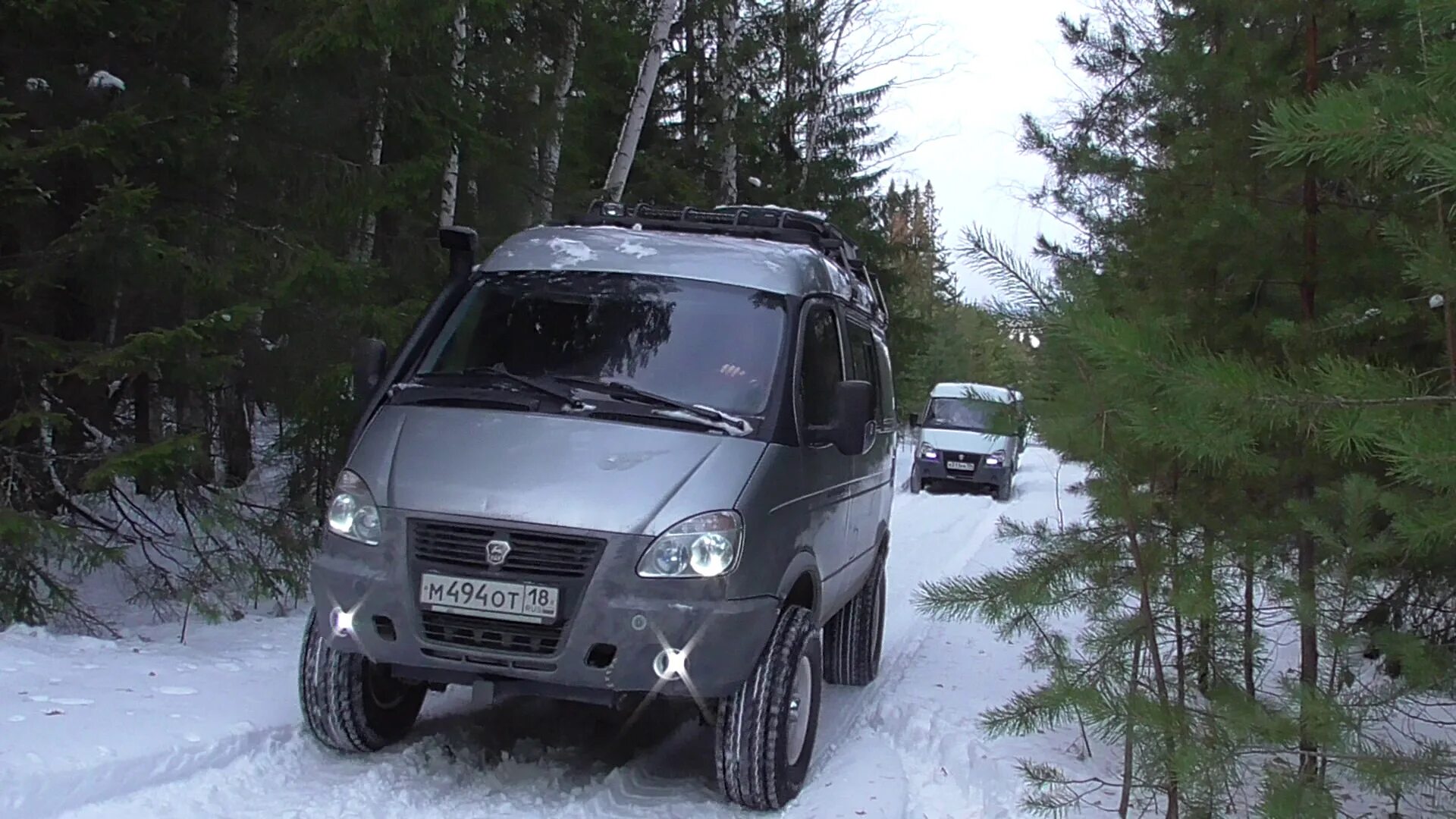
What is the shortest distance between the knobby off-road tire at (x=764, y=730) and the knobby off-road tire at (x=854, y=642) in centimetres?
227

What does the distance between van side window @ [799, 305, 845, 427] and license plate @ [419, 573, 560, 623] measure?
1.56 meters

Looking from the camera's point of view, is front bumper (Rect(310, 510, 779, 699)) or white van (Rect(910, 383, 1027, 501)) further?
white van (Rect(910, 383, 1027, 501))

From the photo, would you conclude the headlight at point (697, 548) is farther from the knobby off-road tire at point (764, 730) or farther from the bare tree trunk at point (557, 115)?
the bare tree trunk at point (557, 115)

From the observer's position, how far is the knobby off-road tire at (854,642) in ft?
23.6

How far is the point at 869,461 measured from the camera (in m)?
7.01

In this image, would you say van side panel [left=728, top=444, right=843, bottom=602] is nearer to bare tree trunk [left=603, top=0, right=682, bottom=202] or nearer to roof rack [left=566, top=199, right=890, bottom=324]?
roof rack [left=566, top=199, right=890, bottom=324]

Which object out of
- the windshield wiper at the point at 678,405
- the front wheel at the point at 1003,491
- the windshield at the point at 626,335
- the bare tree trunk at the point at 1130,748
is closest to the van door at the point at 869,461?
the windshield at the point at 626,335

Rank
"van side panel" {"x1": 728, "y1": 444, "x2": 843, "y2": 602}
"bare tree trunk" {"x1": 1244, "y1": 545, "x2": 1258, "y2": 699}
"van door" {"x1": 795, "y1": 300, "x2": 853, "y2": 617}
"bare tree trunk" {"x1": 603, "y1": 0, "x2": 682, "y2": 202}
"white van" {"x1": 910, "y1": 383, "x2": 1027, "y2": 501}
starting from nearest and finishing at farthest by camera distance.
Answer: "bare tree trunk" {"x1": 1244, "y1": 545, "x2": 1258, "y2": 699}
"van side panel" {"x1": 728, "y1": 444, "x2": 843, "y2": 602}
"van door" {"x1": 795, "y1": 300, "x2": 853, "y2": 617}
"bare tree trunk" {"x1": 603, "y1": 0, "x2": 682, "y2": 202}
"white van" {"x1": 910, "y1": 383, "x2": 1027, "y2": 501}

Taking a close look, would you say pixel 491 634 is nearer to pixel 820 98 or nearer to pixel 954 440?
pixel 954 440

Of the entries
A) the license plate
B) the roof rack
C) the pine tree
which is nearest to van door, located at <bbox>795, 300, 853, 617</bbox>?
the roof rack

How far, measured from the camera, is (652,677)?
438 cm

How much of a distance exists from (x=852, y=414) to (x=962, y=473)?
56.5ft

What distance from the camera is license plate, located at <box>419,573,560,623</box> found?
170 inches

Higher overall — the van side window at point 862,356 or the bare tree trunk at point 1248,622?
the van side window at point 862,356
